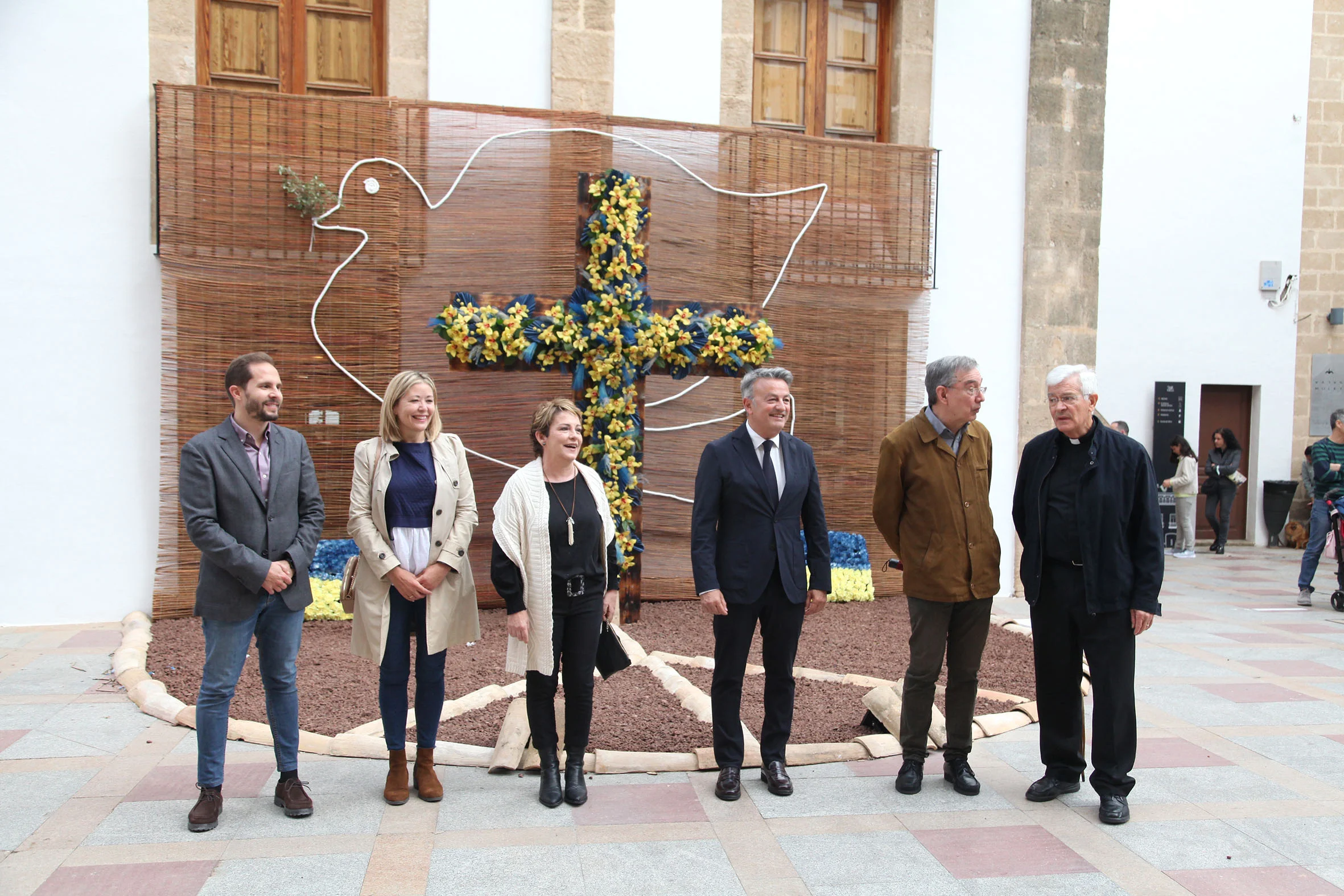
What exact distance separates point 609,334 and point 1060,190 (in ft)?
15.2

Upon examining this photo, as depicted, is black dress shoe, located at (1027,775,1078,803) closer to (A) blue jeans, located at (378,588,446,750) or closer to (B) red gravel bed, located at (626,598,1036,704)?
(B) red gravel bed, located at (626,598,1036,704)

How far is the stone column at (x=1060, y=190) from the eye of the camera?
9055 mm

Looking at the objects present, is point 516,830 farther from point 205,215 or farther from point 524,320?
point 205,215

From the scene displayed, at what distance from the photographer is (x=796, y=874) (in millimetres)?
3525

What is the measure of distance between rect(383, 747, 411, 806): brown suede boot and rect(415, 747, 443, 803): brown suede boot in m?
0.05

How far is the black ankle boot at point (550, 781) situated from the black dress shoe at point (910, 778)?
54.7 inches

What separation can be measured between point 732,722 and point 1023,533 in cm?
148

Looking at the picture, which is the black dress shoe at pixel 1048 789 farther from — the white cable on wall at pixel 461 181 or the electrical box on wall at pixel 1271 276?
the electrical box on wall at pixel 1271 276

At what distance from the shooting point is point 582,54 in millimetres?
7980

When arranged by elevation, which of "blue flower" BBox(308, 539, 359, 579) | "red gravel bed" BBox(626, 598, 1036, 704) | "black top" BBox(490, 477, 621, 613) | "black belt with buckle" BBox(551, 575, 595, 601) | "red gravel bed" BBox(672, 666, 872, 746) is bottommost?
"red gravel bed" BBox(626, 598, 1036, 704)

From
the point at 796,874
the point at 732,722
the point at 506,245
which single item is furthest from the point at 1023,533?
the point at 506,245

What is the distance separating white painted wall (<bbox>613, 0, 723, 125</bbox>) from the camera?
8141mm

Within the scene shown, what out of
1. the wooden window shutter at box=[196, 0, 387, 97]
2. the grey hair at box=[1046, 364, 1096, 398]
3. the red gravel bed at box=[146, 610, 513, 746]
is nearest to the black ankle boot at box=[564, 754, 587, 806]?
the red gravel bed at box=[146, 610, 513, 746]

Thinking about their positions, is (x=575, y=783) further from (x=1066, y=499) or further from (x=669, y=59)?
(x=669, y=59)
